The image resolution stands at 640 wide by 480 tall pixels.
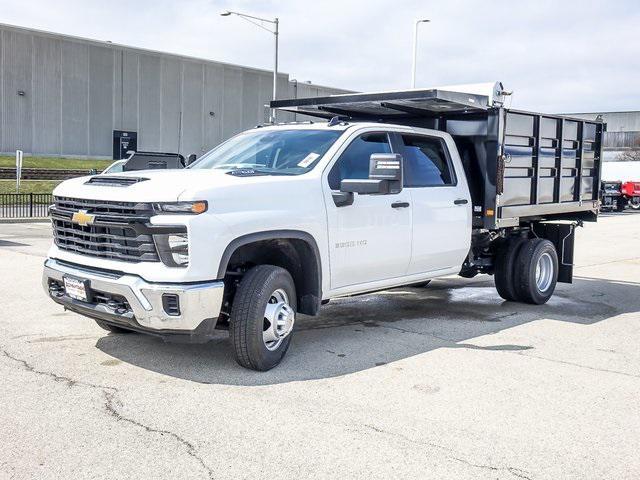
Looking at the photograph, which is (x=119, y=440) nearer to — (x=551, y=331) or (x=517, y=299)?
Answer: (x=551, y=331)

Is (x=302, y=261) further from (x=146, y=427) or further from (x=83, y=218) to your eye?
(x=146, y=427)

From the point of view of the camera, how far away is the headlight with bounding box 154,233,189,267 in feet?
16.9

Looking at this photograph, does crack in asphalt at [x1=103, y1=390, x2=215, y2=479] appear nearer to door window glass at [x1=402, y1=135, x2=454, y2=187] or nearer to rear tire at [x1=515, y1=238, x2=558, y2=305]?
door window glass at [x1=402, y1=135, x2=454, y2=187]

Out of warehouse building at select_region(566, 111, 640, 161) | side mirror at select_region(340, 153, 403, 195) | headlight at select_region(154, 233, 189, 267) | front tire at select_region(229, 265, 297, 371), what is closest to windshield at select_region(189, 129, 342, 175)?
side mirror at select_region(340, 153, 403, 195)

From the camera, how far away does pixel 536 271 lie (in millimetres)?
9102

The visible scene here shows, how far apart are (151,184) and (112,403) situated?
1.61 meters

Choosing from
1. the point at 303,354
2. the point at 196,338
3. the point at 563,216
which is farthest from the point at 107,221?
the point at 563,216

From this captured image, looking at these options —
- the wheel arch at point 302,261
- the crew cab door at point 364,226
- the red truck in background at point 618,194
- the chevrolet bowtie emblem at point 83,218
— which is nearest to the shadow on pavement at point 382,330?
the wheel arch at point 302,261

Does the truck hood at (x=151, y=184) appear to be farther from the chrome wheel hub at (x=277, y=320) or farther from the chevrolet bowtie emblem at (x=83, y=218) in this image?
the chrome wheel hub at (x=277, y=320)

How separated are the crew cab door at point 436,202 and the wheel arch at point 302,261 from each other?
4.82 feet

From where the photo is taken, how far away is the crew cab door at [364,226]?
630 centimetres

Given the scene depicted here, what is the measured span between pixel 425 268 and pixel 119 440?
408cm

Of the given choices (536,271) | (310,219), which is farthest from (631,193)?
(310,219)

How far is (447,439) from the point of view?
4.42 meters
